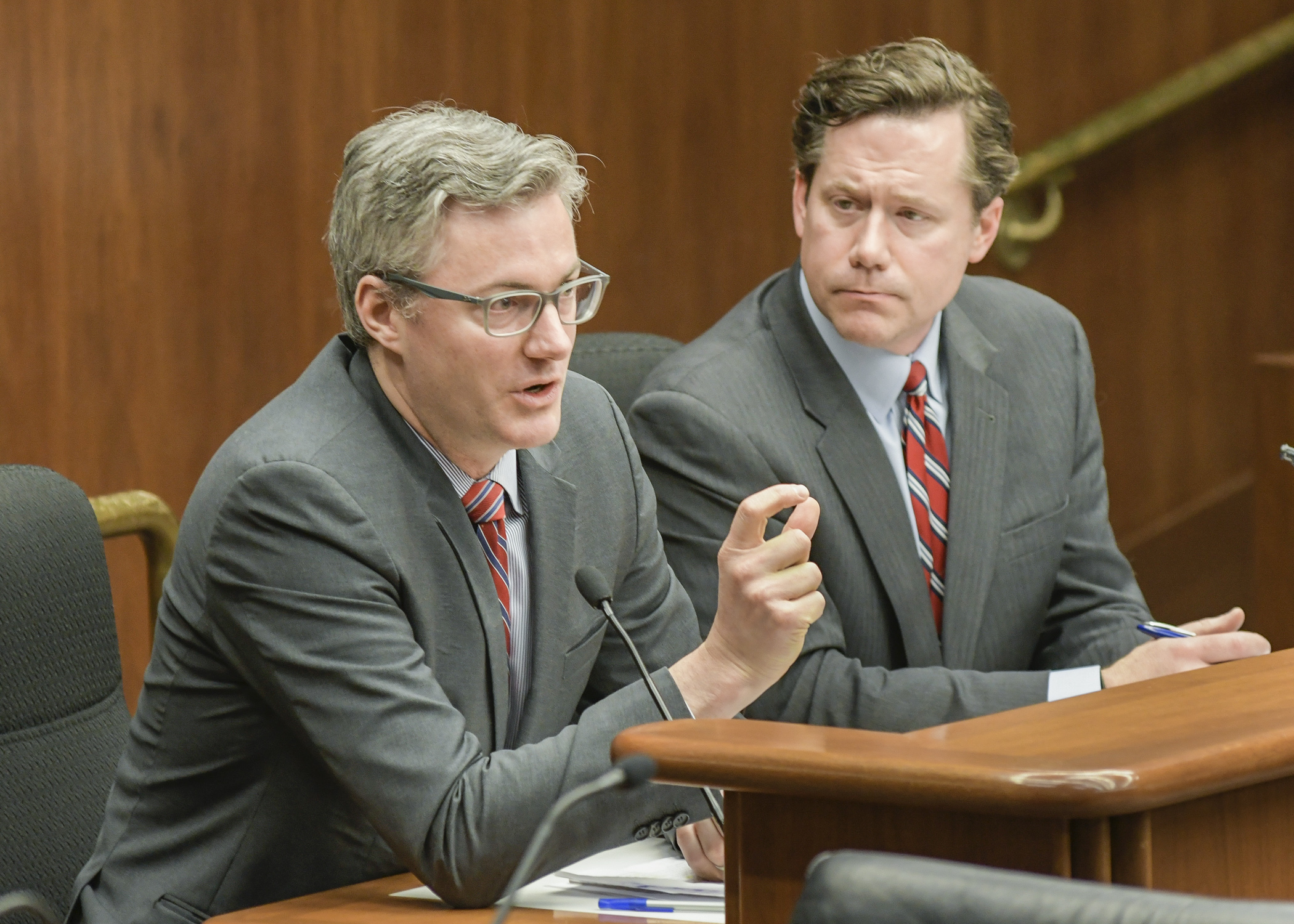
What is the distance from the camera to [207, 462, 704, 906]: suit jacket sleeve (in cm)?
153

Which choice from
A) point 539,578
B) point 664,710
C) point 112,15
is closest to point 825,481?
point 539,578

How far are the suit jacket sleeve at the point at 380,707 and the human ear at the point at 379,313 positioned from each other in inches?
7.7

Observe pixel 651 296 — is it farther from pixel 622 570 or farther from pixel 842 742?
pixel 842 742

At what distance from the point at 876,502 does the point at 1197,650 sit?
50 centimetres

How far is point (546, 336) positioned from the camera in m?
1.73

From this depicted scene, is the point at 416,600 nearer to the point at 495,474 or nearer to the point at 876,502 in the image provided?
the point at 495,474

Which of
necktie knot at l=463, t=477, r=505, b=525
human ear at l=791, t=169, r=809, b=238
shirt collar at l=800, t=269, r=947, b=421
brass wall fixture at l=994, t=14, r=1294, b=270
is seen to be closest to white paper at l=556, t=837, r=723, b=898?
necktie knot at l=463, t=477, r=505, b=525

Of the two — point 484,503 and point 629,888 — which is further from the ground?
point 484,503

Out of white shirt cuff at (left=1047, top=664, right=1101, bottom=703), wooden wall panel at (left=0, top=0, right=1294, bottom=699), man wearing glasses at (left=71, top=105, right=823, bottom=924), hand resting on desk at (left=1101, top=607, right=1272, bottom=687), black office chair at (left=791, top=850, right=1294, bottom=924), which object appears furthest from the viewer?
wooden wall panel at (left=0, top=0, right=1294, bottom=699)

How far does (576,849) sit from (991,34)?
2928 mm

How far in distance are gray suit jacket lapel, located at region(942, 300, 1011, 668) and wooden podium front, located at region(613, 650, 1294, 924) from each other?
1146 millimetres

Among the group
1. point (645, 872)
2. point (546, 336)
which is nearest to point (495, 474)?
point (546, 336)

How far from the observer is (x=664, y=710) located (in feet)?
5.05

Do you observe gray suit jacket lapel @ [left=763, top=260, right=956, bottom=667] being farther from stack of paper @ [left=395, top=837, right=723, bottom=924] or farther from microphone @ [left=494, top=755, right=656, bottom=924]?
microphone @ [left=494, top=755, right=656, bottom=924]
